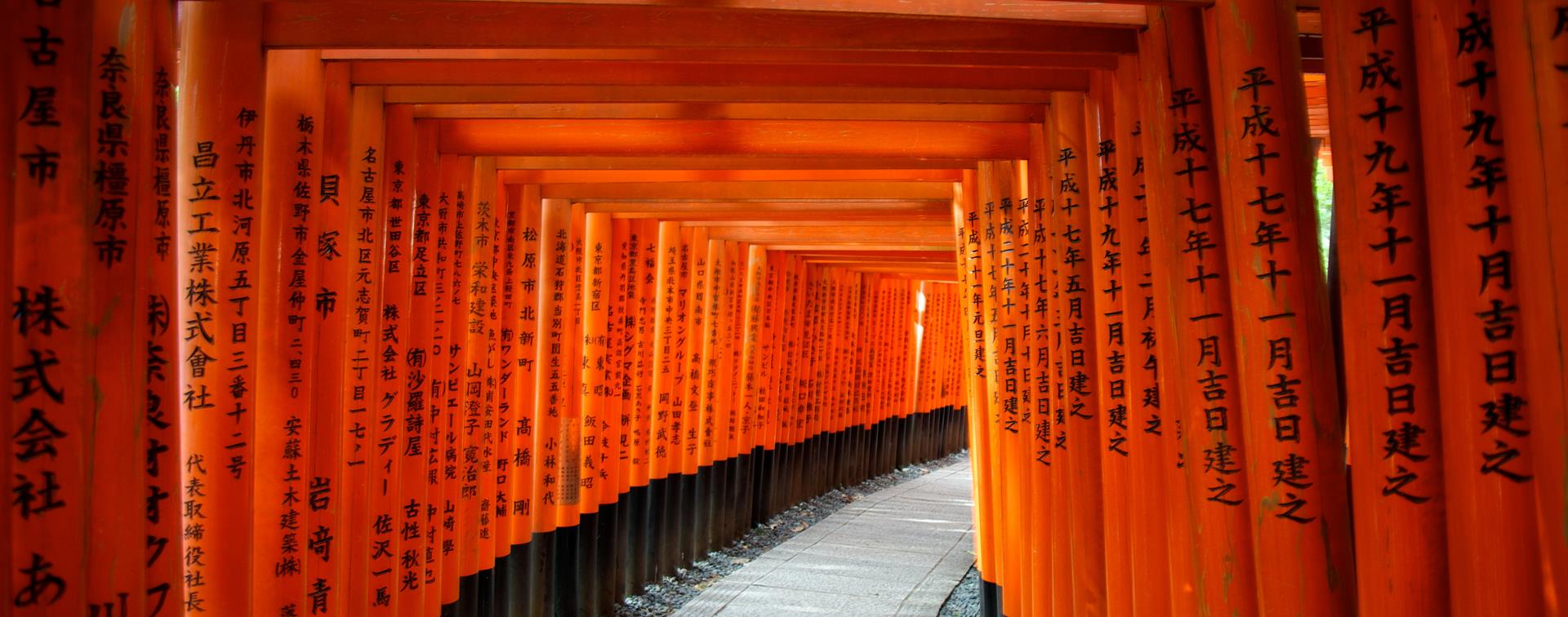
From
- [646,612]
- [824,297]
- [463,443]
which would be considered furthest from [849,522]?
[463,443]

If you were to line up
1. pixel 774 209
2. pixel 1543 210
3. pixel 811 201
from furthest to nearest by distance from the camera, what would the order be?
1. pixel 774 209
2. pixel 811 201
3. pixel 1543 210

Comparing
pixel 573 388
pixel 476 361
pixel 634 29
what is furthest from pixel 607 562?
pixel 634 29

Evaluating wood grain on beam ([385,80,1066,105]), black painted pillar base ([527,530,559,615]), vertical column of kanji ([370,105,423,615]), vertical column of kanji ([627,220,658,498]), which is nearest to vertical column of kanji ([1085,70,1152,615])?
wood grain on beam ([385,80,1066,105])

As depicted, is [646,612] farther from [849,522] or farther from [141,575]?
[141,575]

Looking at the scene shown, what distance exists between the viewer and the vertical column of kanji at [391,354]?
5148mm

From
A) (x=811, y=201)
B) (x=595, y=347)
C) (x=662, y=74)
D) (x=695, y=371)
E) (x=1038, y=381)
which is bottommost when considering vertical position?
(x=1038, y=381)

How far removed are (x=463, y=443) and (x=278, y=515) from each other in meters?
2.01

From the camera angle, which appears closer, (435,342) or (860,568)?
(435,342)

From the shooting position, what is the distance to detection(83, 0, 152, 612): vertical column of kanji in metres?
2.81

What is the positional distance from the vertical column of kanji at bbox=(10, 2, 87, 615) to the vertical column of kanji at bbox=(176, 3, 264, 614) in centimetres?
98

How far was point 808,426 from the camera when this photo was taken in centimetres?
1403

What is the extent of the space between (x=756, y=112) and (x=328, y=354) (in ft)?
7.52

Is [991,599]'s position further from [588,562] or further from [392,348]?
[392,348]

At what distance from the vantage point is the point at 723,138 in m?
5.78
